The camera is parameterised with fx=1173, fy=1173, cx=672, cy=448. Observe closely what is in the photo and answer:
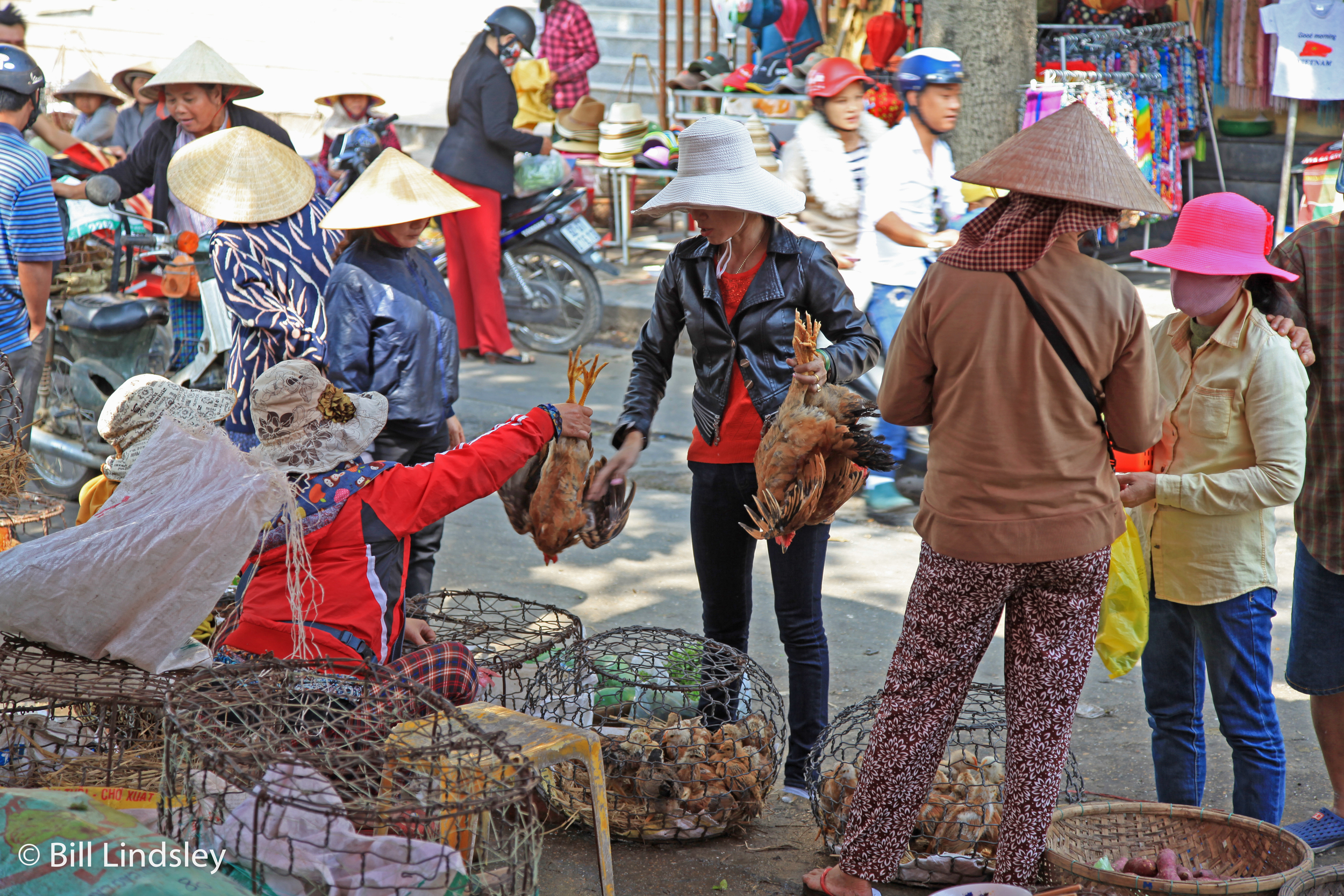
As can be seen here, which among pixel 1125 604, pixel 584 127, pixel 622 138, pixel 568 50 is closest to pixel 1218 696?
pixel 1125 604

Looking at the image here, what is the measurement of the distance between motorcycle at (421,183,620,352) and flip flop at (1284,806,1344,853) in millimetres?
6085

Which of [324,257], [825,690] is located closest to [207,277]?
[324,257]

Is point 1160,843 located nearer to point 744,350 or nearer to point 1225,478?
point 1225,478

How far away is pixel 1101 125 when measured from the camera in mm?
2490

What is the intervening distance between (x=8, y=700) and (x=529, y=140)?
5.84 meters

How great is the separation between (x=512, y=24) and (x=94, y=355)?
3525 mm

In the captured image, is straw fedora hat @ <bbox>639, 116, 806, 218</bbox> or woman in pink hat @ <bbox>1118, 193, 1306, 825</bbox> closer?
woman in pink hat @ <bbox>1118, 193, 1306, 825</bbox>

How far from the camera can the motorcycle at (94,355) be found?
548 cm

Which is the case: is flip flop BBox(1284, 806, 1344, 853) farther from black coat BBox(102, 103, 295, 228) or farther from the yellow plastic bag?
black coat BBox(102, 103, 295, 228)

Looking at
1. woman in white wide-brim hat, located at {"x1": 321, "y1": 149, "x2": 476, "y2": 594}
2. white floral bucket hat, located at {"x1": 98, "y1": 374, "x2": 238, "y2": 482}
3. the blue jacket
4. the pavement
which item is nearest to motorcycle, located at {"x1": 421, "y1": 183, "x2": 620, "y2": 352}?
the pavement

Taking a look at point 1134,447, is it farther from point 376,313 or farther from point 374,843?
point 376,313

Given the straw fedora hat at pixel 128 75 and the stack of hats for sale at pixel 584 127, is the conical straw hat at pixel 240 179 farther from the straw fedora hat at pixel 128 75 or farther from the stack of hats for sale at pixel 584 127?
the stack of hats for sale at pixel 584 127

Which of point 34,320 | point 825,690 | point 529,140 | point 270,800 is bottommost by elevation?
point 825,690

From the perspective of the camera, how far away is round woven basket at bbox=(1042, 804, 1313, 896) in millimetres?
2557
